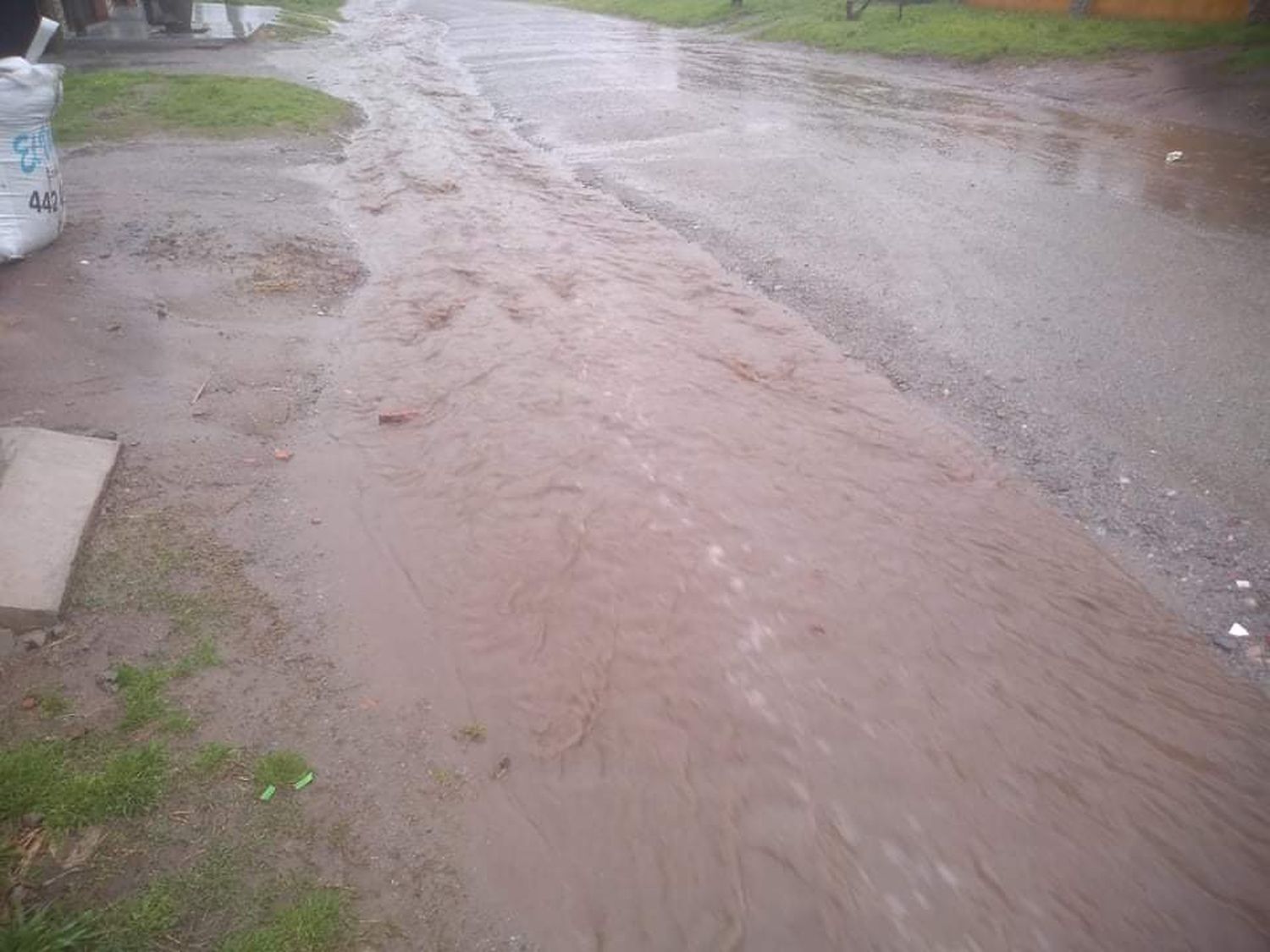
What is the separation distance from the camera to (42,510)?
4113mm

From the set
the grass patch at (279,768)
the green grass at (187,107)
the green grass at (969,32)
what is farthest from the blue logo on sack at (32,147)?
the green grass at (969,32)

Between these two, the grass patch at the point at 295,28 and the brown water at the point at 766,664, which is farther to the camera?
the grass patch at the point at 295,28

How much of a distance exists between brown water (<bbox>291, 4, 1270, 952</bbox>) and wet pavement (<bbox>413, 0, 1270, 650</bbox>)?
524 millimetres

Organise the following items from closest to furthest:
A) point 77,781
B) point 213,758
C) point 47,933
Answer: point 47,933
point 77,781
point 213,758

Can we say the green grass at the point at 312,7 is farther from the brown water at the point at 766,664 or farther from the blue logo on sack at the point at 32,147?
the brown water at the point at 766,664

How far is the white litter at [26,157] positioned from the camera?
647 cm

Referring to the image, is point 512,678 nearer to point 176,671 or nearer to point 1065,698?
point 176,671

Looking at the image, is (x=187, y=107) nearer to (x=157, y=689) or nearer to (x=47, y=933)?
(x=157, y=689)

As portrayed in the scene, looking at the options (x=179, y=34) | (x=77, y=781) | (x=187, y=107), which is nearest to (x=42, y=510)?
(x=77, y=781)

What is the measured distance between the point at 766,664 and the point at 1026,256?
569cm

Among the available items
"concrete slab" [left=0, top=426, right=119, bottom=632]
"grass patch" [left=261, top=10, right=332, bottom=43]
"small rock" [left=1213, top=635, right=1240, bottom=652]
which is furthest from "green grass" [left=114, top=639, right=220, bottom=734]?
"grass patch" [left=261, top=10, right=332, bottom=43]

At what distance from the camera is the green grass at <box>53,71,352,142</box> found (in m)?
11.7

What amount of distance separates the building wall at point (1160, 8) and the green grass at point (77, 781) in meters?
21.3

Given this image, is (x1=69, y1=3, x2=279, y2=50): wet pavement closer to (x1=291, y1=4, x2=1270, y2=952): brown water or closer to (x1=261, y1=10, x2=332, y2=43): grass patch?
(x1=261, y1=10, x2=332, y2=43): grass patch
